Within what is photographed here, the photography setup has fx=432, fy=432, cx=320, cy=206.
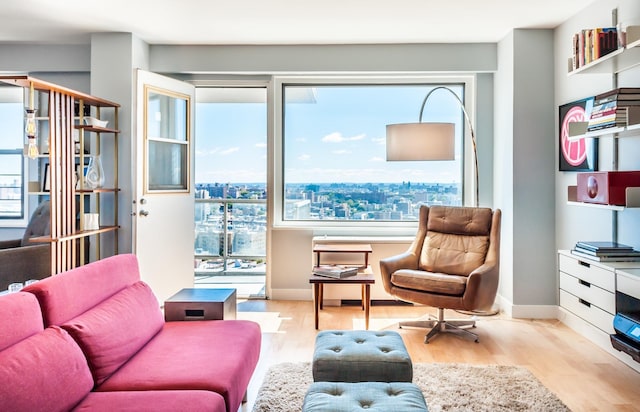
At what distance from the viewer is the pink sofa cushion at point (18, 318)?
1.43m

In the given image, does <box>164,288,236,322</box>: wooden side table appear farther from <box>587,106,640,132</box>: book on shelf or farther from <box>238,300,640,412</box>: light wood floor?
<box>587,106,640,132</box>: book on shelf

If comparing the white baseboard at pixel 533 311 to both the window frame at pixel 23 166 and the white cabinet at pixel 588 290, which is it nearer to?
A: the white cabinet at pixel 588 290

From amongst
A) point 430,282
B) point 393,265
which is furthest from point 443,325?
point 393,265

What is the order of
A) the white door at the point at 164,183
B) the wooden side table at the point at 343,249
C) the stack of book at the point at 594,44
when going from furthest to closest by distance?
1. the wooden side table at the point at 343,249
2. the white door at the point at 164,183
3. the stack of book at the point at 594,44

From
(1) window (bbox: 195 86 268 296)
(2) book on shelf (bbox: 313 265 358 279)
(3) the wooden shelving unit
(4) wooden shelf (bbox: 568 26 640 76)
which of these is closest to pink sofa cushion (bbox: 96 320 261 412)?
(2) book on shelf (bbox: 313 265 358 279)

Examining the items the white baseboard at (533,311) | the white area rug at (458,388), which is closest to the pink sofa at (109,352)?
the white area rug at (458,388)

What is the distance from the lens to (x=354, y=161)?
472 cm

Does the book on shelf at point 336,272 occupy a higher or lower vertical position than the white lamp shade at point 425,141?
lower

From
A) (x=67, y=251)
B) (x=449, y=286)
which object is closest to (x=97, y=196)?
(x=67, y=251)

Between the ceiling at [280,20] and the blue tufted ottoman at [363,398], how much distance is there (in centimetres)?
277

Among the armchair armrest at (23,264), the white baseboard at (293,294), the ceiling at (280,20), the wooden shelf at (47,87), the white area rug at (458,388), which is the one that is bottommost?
the white area rug at (458,388)

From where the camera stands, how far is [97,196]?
3896mm

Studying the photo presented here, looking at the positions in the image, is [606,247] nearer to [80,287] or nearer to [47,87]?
[80,287]

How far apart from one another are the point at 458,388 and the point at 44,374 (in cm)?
208
